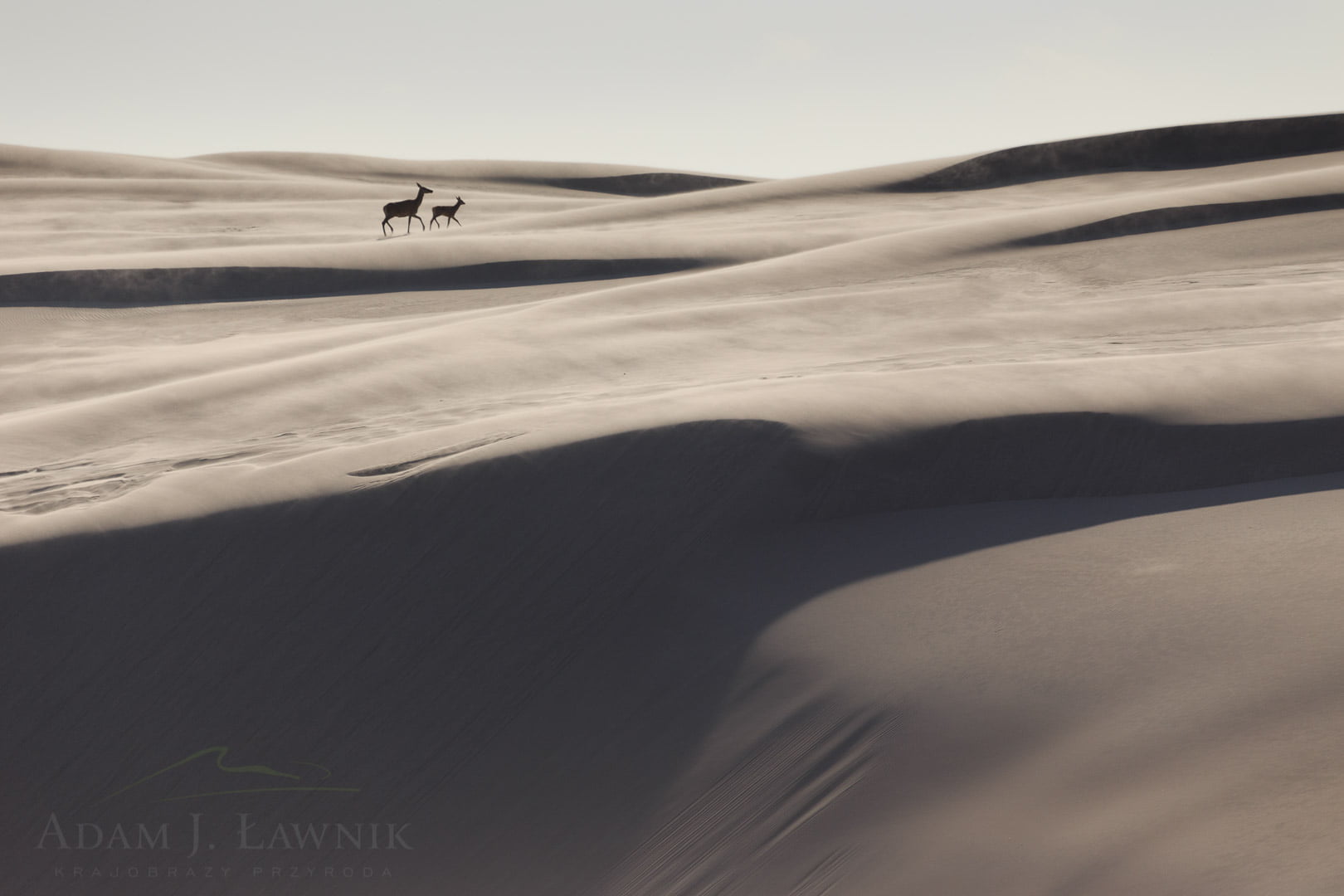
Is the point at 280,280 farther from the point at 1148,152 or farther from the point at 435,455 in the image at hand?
the point at 1148,152

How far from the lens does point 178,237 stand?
13.9 metres

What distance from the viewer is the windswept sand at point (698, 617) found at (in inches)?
98.0

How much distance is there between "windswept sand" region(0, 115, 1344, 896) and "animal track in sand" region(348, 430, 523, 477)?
0.02 metres

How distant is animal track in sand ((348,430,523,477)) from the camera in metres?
3.83

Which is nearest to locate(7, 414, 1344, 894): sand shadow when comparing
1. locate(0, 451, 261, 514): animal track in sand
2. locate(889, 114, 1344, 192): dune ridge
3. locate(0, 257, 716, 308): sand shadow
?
locate(0, 451, 261, 514): animal track in sand

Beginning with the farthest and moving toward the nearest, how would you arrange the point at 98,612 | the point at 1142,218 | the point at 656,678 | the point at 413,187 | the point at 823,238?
the point at 413,187, the point at 823,238, the point at 1142,218, the point at 98,612, the point at 656,678

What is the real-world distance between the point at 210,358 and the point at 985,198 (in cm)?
1210

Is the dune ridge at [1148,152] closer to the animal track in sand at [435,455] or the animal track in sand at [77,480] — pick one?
the animal track in sand at [435,455]

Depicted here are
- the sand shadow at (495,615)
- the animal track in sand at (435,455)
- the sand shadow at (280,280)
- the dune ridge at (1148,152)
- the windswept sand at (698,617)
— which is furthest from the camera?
the dune ridge at (1148,152)

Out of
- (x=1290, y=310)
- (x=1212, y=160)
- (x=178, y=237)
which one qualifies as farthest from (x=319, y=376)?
(x=1212, y=160)

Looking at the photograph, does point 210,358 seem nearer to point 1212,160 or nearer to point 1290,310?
point 1290,310

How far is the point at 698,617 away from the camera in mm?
3256

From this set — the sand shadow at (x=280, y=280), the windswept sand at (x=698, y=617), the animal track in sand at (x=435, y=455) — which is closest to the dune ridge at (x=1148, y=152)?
the sand shadow at (x=280, y=280)

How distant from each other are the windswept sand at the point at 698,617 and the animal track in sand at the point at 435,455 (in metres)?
0.02
